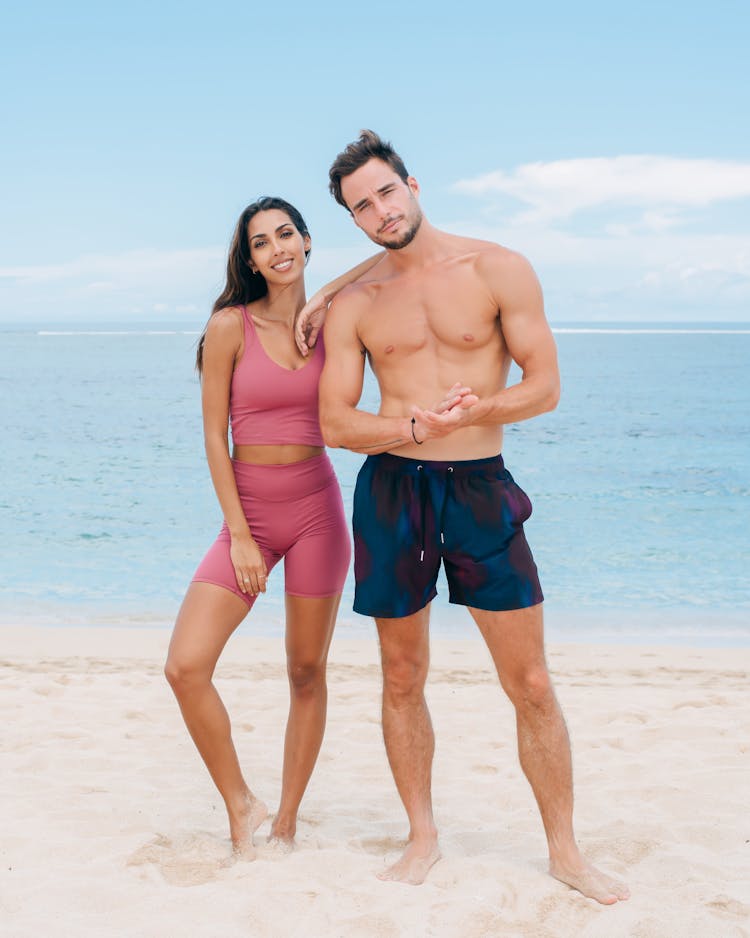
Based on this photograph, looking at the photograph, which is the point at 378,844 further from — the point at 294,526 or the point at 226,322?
the point at 226,322

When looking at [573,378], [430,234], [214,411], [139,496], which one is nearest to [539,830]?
[214,411]

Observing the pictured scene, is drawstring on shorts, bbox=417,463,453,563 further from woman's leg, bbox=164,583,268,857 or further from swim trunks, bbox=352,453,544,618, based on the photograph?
woman's leg, bbox=164,583,268,857

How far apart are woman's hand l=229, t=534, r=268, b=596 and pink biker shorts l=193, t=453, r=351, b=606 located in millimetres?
49

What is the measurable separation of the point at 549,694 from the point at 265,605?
6196 millimetres

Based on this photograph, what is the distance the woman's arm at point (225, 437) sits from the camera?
3680mm

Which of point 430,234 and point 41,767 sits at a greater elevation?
point 430,234

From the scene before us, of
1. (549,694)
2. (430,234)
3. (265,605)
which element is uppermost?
(430,234)

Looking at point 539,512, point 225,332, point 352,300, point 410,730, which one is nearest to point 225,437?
point 225,332

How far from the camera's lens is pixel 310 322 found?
3.76 meters

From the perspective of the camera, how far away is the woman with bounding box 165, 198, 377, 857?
145 inches

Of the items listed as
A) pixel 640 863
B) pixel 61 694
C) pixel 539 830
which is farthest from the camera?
pixel 61 694

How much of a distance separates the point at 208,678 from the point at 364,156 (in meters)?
1.95

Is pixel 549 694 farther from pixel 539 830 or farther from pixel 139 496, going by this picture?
pixel 139 496

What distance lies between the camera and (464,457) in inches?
140
